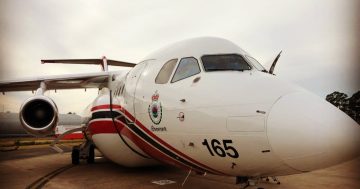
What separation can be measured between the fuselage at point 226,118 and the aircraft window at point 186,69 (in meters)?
0.02

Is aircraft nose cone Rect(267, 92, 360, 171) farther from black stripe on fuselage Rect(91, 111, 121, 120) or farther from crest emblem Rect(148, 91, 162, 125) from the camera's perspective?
black stripe on fuselage Rect(91, 111, 121, 120)

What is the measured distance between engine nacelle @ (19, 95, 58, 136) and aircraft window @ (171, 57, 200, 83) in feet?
17.3

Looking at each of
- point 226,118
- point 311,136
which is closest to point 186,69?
point 226,118

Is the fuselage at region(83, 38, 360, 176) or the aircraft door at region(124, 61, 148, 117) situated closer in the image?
the fuselage at region(83, 38, 360, 176)

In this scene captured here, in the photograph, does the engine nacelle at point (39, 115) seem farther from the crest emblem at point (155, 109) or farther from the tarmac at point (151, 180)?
the crest emblem at point (155, 109)

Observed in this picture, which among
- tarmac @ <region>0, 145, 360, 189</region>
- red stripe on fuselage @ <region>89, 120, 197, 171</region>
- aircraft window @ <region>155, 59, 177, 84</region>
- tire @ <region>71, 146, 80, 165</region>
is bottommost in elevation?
tire @ <region>71, 146, 80, 165</region>

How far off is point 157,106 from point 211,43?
60.9 inches

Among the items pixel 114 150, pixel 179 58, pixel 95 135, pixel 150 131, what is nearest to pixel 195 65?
pixel 179 58

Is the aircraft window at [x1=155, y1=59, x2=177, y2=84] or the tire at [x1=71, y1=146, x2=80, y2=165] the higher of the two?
the aircraft window at [x1=155, y1=59, x2=177, y2=84]

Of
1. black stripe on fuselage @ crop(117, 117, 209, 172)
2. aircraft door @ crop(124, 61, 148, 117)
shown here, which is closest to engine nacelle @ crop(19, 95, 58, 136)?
black stripe on fuselage @ crop(117, 117, 209, 172)

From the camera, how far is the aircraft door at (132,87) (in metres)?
6.48

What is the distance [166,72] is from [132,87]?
132 centimetres

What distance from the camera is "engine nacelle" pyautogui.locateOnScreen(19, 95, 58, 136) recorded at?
8906 millimetres

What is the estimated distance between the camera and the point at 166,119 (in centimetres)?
505
